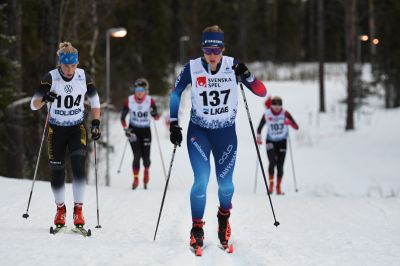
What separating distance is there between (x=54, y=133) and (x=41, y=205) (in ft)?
6.82

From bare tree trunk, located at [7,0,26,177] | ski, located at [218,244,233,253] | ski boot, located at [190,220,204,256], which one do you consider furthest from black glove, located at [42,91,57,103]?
bare tree trunk, located at [7,0,26,177]

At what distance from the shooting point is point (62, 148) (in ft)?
20.6

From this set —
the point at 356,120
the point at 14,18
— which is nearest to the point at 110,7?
the point at 14,18

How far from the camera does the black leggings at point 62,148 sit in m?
6.20

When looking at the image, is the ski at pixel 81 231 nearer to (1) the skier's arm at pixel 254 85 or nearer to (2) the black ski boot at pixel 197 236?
(2) the black ski boot at pixel 197 236

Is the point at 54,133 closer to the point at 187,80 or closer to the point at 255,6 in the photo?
the point at 187,80

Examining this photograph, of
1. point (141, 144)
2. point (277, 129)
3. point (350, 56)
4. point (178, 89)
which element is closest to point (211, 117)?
point (178, 89)

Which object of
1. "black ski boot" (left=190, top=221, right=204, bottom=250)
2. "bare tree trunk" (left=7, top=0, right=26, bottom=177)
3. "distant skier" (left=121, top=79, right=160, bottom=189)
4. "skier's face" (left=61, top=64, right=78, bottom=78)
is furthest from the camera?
"bare tree trunk" (left=7, top=0, right=26, bottom=177)

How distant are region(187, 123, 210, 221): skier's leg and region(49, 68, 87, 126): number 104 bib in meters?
1.52

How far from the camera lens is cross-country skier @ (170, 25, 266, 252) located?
563 cm

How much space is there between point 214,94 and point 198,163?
0.80m

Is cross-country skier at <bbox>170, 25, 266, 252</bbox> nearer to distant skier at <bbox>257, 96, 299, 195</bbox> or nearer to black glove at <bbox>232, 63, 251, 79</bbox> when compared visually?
black glove at <bbox>232, 63, 251, 79</bbox>

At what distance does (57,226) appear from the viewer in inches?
245

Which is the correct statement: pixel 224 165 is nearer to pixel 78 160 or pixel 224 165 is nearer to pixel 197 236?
pixel 197 236
